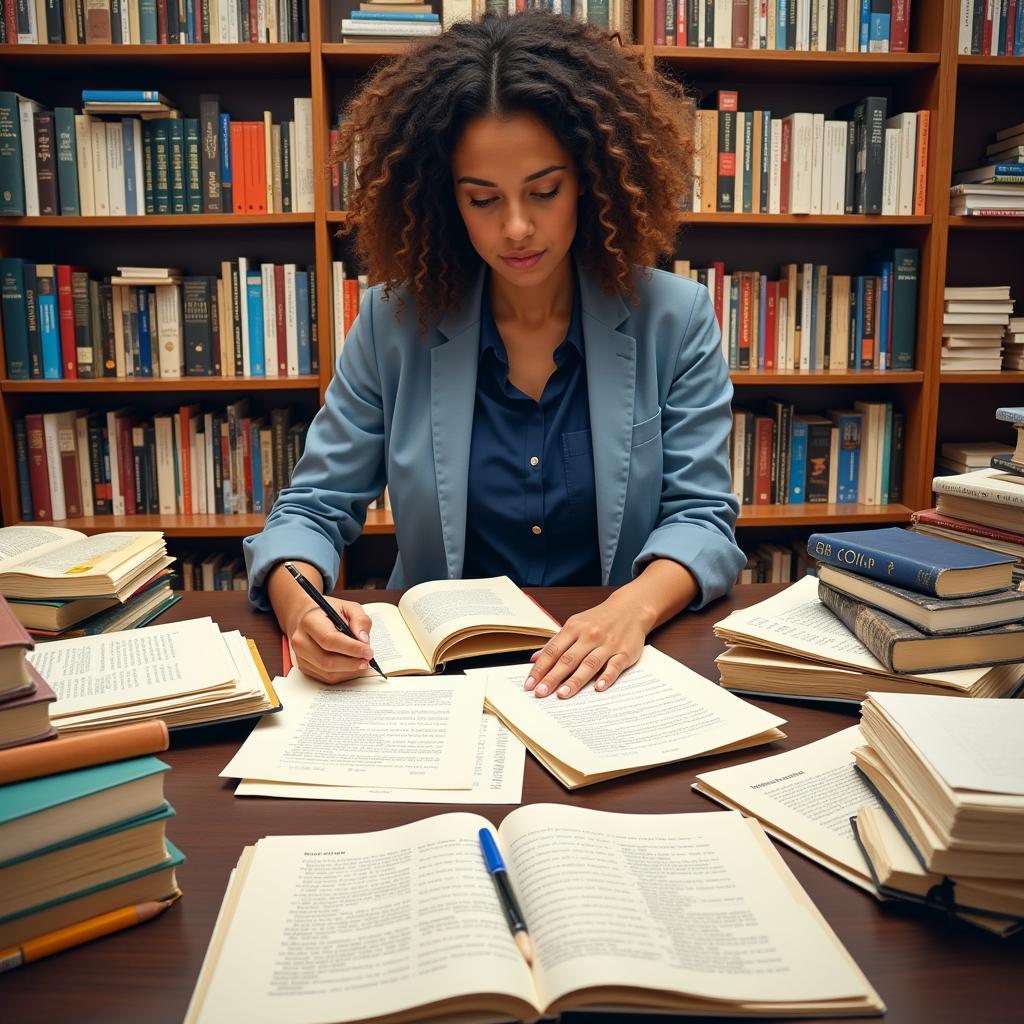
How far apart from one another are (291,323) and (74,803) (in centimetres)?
212

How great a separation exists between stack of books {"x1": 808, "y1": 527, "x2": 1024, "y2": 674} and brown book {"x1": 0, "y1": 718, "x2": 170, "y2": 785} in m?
0.63

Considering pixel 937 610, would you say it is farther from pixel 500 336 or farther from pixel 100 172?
pixel 100 172

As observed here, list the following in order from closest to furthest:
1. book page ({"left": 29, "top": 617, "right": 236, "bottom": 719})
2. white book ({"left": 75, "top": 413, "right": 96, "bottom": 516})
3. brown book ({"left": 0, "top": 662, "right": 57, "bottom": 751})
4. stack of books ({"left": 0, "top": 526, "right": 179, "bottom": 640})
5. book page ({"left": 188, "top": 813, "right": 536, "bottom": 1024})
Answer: book page ({"left": 188, "top": 813, "right": 536, "bottom": 1024})
brown book ({"left": 0, "top": 662, "right": 57, "bottom": 751})
book page ({"left": 29, "top": 617, "right": 236, "bottom": 719})
stack of books ({"left": 0, "top": 526, "right": 179, "bottom": 640})
white book ({"left": 75, "top": 413, "right": 96, "bottom": 516})

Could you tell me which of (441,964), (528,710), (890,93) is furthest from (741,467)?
(441,964)

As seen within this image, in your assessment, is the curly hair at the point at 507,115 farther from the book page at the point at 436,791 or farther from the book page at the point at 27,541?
the book page at the point at 436,791

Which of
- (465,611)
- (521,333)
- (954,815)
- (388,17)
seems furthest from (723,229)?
(954,815)

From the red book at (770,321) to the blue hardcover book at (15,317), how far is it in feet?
6.31

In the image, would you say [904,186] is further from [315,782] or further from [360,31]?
[315,782]

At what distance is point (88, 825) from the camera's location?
58 centimetres

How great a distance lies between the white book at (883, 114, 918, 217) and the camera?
249 cm

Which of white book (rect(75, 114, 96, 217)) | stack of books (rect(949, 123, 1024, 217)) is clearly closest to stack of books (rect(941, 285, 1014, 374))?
stack of books (rect(949, 123, 1024, 217))

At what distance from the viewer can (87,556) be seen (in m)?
1.16

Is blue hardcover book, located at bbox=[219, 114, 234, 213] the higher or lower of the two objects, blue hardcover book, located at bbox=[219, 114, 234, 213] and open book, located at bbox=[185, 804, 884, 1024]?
the higher

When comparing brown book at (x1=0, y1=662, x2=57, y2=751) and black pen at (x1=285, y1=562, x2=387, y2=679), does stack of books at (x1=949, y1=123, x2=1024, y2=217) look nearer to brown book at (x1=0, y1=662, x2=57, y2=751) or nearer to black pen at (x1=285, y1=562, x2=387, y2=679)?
black pen at (x1=285, y1=562, x2=387, y2=679)
